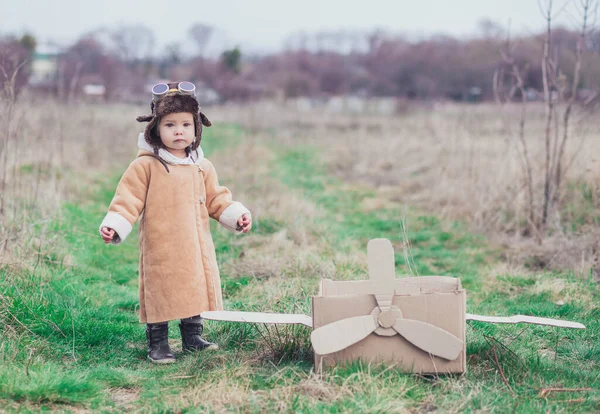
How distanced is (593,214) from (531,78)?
19.8 m

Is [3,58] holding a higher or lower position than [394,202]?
higher

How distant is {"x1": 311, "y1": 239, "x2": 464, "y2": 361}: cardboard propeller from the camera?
116 inches

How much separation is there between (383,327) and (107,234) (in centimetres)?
140

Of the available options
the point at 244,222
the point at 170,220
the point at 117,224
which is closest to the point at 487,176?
the point at 244,222

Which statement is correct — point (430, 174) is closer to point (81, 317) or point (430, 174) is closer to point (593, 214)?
point (593, 214)

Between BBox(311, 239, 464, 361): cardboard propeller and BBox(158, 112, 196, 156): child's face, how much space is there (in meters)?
1.20

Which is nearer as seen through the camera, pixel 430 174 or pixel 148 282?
pixel 148 282

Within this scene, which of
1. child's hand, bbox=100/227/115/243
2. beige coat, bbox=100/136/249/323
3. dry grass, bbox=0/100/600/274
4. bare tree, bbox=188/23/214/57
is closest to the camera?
child's hand, bbox=100/227/115/243

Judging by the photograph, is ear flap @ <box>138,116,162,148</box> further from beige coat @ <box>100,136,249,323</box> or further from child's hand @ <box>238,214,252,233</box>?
child's hand @ <box>238,214,252,233</box>

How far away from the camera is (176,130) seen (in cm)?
350

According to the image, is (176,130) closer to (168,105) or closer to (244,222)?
(168,105)

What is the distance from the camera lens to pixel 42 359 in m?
3.36

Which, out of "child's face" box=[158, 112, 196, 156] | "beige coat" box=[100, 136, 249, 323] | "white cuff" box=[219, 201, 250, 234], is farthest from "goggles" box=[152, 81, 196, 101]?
"white cuff" box=[219, 201, 250, 234]

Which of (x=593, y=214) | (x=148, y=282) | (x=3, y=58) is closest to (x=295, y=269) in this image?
(x=148, y=282)
